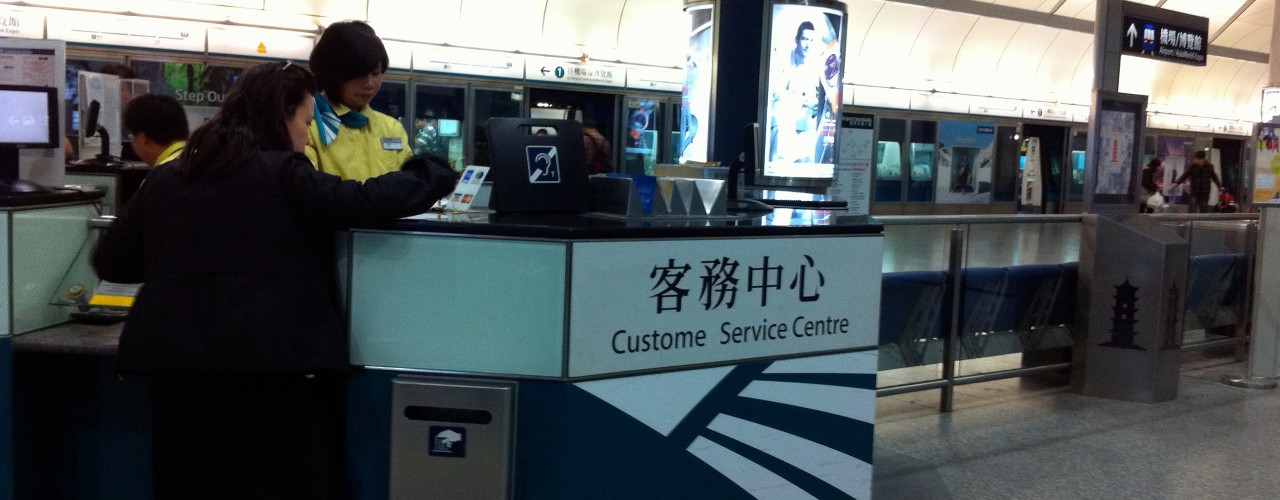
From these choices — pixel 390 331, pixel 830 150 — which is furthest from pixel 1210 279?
pixel 390 331

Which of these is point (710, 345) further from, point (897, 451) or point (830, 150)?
point (830, 150)

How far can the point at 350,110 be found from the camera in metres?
3.17

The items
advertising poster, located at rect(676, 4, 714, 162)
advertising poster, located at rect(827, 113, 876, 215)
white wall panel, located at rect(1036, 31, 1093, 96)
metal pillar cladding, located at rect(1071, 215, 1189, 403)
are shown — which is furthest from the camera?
white wall panel, located at rect(1036, 31, 1093, 96)

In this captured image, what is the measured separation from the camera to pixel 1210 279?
753cm

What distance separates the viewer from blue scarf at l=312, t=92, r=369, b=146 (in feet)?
10.1

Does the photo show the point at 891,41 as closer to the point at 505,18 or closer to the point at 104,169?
the point at 505,18

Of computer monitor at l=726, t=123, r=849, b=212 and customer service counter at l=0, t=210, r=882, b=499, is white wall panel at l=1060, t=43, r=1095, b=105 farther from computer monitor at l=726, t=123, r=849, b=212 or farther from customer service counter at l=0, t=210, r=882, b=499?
customer service counter at l=0, t=210, r=882, b=499

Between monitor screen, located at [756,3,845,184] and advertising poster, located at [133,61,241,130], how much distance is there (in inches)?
195

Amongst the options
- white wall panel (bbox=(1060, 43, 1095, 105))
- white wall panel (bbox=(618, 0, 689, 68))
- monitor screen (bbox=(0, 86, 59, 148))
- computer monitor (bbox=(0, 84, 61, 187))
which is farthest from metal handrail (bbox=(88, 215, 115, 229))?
white wall panel (bbox=(1060, 43, 1095, 105))

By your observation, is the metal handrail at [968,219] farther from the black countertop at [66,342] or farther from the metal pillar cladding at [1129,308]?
the black countertop at [66,342]

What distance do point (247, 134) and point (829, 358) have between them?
65.8 inches

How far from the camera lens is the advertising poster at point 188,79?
9453 millimetres

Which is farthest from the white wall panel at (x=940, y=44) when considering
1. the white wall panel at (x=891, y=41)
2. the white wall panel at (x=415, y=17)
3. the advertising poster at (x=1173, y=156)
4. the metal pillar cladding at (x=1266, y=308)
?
the metal pillar cladding at (x=1266, y=308)

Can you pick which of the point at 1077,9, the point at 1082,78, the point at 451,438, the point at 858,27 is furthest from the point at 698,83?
the point at 1082,78
